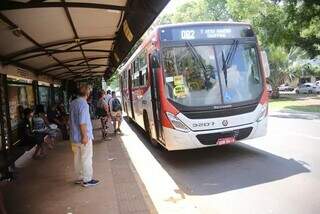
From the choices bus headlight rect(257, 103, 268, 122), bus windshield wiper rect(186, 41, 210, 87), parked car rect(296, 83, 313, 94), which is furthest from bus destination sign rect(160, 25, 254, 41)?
parked car rect(296, 83, 313, 94)

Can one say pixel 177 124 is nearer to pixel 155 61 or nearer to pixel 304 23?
pixel 155 61

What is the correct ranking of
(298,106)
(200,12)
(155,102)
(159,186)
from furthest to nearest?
(200,12) → (298,106) → (155,102) → (159,186)

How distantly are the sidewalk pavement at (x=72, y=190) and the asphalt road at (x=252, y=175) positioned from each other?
0.89 m

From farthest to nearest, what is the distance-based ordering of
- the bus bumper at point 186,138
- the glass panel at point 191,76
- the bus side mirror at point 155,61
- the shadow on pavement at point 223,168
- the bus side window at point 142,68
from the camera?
the bus side window at point 142,68 → the bus side mirror at point 155,61 → the glass panel at point 191,76 → the bus bumper at point 186,138 → the shadow on pavement at point 223,168

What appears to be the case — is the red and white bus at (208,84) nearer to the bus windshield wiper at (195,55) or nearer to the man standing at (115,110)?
the bus windshield wiper at (195,55)

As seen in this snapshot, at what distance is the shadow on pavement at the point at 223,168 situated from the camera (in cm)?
756

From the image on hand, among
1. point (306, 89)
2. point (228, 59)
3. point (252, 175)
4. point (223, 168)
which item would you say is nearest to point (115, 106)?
point (228, 59)

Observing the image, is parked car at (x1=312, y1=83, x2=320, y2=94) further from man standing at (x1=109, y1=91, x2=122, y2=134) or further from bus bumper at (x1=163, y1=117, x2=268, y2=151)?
bus bumper at (x1=163, y1=117, x2=268, y2=151)

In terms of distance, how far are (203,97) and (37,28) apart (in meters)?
3.71

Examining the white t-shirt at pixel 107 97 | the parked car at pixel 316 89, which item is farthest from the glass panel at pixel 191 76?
the parked car at pixel 316 89

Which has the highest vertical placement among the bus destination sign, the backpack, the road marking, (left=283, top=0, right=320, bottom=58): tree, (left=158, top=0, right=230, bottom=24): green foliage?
(left=158, top=0, right=230, bottom=24): green foliage

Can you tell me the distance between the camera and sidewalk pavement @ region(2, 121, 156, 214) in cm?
648

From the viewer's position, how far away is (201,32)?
955cm

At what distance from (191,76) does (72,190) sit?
3595mm
